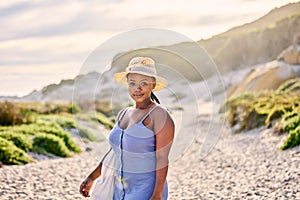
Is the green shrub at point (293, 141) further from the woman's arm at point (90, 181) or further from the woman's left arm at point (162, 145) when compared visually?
the woman's left arm at point (162, 145)

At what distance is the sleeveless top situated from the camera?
351 cm

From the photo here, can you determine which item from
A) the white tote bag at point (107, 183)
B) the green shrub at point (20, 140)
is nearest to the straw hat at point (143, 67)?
the white tote bag at point (107, 183)

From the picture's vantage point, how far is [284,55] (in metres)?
33.2

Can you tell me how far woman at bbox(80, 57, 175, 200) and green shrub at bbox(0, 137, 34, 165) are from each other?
23.6 feet

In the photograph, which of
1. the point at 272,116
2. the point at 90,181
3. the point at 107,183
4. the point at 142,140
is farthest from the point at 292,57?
the point at 142,140

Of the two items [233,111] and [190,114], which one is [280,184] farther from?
[233,111]

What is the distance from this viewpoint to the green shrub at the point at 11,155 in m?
10.4

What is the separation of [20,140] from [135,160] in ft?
30.1

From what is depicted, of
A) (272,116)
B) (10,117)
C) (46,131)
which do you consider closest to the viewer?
(46,131)

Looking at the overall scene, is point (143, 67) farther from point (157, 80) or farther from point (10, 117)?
point (10, 117)

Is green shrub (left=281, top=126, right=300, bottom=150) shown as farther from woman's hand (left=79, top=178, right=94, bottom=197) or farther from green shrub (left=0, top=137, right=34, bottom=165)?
woman's hand (left=79, top=178, right=94, bottom=197)

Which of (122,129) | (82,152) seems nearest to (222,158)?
(82,152)

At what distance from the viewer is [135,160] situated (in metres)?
3.55

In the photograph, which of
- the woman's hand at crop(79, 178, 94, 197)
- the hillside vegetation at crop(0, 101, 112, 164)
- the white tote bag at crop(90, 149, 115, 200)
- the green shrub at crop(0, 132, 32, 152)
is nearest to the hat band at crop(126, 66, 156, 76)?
the white tote bag at crop(90, 149, 115, 200)
